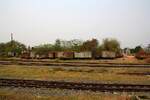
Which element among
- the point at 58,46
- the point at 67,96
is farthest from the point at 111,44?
the point at 67,96

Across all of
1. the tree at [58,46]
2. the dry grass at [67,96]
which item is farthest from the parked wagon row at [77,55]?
the dry grass at [67,96]

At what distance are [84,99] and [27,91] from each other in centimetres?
467

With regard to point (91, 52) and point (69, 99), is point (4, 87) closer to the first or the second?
point (69, 99)

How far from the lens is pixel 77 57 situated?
60.9 metres

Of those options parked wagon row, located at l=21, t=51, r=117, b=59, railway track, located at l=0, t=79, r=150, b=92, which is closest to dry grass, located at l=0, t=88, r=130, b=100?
railway track, located at l=0, t=79, r=150, b=92

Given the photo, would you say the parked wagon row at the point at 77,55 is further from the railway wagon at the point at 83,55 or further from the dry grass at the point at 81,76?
the dry grass at the point at 81,76

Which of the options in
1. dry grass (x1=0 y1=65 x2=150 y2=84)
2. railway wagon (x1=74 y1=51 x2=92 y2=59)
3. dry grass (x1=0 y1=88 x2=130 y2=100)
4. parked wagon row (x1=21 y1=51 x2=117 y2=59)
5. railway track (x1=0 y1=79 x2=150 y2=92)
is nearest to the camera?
dry grass (x1=0 y1=88 x2=130 y2=100)

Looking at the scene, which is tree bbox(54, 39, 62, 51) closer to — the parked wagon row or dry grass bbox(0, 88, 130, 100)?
the parked wagon row

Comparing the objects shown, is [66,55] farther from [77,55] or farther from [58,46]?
[58,46]

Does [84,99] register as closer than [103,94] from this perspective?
Yes

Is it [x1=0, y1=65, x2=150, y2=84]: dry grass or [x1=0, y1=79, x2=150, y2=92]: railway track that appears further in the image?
[x1=0, y1=65, x2=150, y2=84]: dry grass

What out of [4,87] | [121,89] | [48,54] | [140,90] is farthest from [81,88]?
[48,54]

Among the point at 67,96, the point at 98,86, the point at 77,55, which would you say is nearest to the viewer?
the point at 67,96

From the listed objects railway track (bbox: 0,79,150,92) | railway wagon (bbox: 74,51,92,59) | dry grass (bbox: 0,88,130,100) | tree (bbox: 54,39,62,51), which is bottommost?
dry grass (bbox: 0,88,130,100)
